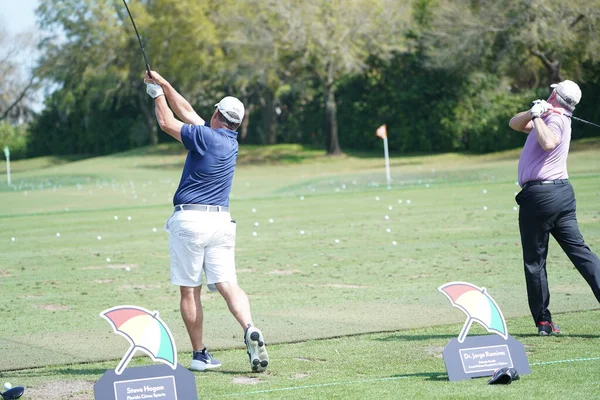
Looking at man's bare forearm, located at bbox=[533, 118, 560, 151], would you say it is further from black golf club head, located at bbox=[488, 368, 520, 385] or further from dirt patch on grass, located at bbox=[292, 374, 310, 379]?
dirt patch on grass, located at bbox=[292, 374, 310, 379]

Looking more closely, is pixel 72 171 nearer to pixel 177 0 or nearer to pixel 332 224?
pixel 177 0

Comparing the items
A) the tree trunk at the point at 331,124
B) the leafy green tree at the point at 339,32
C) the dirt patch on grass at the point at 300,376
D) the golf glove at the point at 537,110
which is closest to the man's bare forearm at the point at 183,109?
the dirt patch on grass at the point at 300,376

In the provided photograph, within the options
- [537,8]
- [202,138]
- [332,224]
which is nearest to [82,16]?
[537,8]

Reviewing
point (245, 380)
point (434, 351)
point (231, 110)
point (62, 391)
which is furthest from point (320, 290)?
point (62, 391)

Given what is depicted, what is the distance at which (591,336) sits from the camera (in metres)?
8.07

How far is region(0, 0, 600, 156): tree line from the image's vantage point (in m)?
45.7

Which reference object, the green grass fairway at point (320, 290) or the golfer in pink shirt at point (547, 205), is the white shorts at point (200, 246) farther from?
the golfer in pink shirt at point (547, 205)

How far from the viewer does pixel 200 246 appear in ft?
24.5

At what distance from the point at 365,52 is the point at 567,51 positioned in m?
11.3

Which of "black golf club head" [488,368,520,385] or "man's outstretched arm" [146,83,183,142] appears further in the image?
"man's outstretched arm" [146,83,183,142]

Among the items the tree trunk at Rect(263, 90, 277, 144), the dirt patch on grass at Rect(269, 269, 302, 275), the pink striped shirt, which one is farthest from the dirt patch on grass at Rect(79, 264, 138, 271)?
the tree trunk at Rect(263, 90, 277, 144)

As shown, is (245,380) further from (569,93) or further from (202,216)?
(569,93)

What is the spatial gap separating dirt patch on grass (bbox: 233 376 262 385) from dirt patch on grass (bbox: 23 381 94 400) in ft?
3.42

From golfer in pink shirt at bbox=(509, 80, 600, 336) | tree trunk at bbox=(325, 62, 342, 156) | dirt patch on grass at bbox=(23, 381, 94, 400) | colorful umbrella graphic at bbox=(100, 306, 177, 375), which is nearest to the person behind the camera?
colorful umbrella graphic at bbox=(100, 306, 177, 375)
